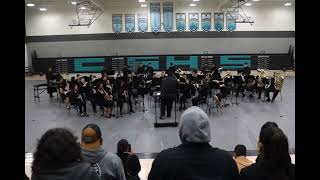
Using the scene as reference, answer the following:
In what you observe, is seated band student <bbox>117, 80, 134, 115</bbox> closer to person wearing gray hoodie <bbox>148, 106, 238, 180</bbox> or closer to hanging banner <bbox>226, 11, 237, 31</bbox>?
person wearing gray hoodie <bbox>148, 106, 238, 180</bbox>

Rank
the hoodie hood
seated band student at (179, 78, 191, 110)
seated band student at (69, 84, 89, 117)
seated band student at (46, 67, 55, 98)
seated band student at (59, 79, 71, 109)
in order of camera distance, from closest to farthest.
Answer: the hoodie hood → seated band student at (69, 84, 89, 117) → seated band student at (179, 78, 191, 110) → seated band student at (59, 79, 71, 109) → seated band student at (46, 67, 55, 98)

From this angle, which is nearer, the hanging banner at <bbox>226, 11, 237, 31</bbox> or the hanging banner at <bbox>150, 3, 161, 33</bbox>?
the hanging banner at <bbox>150, 3, 161, 33</bbox>

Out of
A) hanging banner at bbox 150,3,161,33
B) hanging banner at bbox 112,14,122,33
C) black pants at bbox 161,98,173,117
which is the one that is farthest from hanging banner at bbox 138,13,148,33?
black pants at bbox 161,98,173,117

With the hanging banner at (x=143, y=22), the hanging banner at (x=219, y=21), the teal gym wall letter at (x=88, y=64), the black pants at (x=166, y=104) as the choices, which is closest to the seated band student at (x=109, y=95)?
the black pants at (x=166, y=104)

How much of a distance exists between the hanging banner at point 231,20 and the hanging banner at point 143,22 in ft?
19.6

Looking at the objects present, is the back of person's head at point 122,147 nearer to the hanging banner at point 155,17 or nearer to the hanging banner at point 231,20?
the hanging banner at point 155,17

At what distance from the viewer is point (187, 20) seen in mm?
27391

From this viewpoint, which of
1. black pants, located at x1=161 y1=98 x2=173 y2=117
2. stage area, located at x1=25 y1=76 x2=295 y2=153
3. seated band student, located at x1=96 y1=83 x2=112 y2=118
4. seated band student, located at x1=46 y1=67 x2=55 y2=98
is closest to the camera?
stage area, located at x1=25 y1=76 x2=295 y2=153

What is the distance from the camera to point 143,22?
27.1 m

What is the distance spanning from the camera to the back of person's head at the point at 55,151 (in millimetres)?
2723

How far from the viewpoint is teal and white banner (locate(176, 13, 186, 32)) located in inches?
1073

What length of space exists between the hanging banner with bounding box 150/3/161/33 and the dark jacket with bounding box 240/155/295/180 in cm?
2469

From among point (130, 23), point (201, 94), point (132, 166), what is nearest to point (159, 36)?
point (130, 23)
